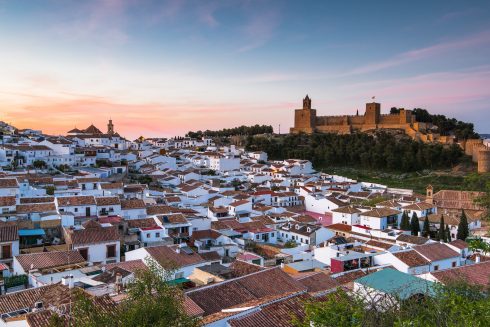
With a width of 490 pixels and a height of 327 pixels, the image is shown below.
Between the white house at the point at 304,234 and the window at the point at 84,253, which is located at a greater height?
the window at the point at 84,253

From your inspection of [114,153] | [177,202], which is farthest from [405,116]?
[177,202]

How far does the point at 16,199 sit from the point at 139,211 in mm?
5618

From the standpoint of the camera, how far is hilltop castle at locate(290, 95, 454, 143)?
6388 cm

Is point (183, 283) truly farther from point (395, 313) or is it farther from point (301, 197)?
point (301, 197)

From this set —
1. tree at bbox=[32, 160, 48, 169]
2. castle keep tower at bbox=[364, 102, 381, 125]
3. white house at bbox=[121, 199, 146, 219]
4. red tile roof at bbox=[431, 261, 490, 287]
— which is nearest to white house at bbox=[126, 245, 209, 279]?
white house at bbox=[121, 199, 146, 219]

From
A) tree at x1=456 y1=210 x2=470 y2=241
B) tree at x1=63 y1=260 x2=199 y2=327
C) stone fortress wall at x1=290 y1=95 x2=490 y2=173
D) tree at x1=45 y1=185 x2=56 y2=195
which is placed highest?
stone fortress wall at x1=290 y1=95 x2=490 y2=173

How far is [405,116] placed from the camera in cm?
6631

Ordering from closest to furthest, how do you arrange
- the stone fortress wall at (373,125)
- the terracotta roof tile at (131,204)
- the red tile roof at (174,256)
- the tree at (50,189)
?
the red tile roof at (174,256) < the terracotta roof tile at (131,204) < the tree at (50,189) < the stone fortress wall at (373,125)

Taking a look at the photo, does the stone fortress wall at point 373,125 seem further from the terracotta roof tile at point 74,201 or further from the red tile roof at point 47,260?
the red tile roof at point 47,260

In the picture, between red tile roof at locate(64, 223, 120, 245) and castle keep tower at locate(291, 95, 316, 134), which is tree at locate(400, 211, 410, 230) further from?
castle keep tower at locate(291, 95, 316, 134)

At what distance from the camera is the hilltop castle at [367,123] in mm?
63875

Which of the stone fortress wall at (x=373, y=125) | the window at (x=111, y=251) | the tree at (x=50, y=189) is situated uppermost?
the stone fortress wall at (x=373, y=125)

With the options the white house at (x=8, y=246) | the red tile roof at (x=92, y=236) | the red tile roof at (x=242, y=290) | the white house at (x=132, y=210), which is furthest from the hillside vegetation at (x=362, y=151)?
the white house at (x=8, y=246)

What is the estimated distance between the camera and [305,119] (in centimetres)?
7512
